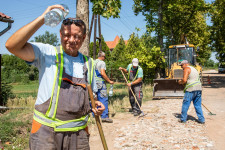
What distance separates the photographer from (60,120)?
194 cm

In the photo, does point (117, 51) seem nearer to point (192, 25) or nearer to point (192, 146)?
point (192, 25)

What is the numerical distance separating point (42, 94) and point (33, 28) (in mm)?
586

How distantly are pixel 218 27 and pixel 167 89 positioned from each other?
15.8 metres

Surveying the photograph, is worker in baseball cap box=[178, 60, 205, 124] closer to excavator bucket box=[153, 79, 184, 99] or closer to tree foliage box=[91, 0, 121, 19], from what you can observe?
tree foliage box=[91, 0, 121, 19]

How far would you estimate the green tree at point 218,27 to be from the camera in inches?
765

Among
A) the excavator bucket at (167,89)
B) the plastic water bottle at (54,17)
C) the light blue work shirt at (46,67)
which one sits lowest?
the excavator bucket at (167,89)

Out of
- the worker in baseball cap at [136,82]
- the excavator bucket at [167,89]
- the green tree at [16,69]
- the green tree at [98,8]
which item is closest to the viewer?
the green tree at [98,8]

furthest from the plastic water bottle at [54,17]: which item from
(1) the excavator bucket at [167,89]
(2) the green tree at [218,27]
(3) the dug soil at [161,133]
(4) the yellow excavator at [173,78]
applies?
(2) the green tree at [218,27]

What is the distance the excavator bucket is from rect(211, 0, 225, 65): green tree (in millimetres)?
10812

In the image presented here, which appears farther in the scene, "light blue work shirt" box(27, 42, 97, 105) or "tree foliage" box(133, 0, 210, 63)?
"tree foliage" box(133, 0, 210, 63)

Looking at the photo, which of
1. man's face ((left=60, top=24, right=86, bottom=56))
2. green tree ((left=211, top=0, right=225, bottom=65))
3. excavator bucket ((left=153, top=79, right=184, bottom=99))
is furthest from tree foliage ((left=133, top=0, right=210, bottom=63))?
man's face ((left=60, top=24, right=86, bottom=56))

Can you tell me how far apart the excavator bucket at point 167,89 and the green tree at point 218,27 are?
1081 centimetres

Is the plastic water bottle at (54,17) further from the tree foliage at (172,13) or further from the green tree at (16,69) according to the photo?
the green tree at (16,69)

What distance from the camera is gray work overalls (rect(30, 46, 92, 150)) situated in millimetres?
1915
